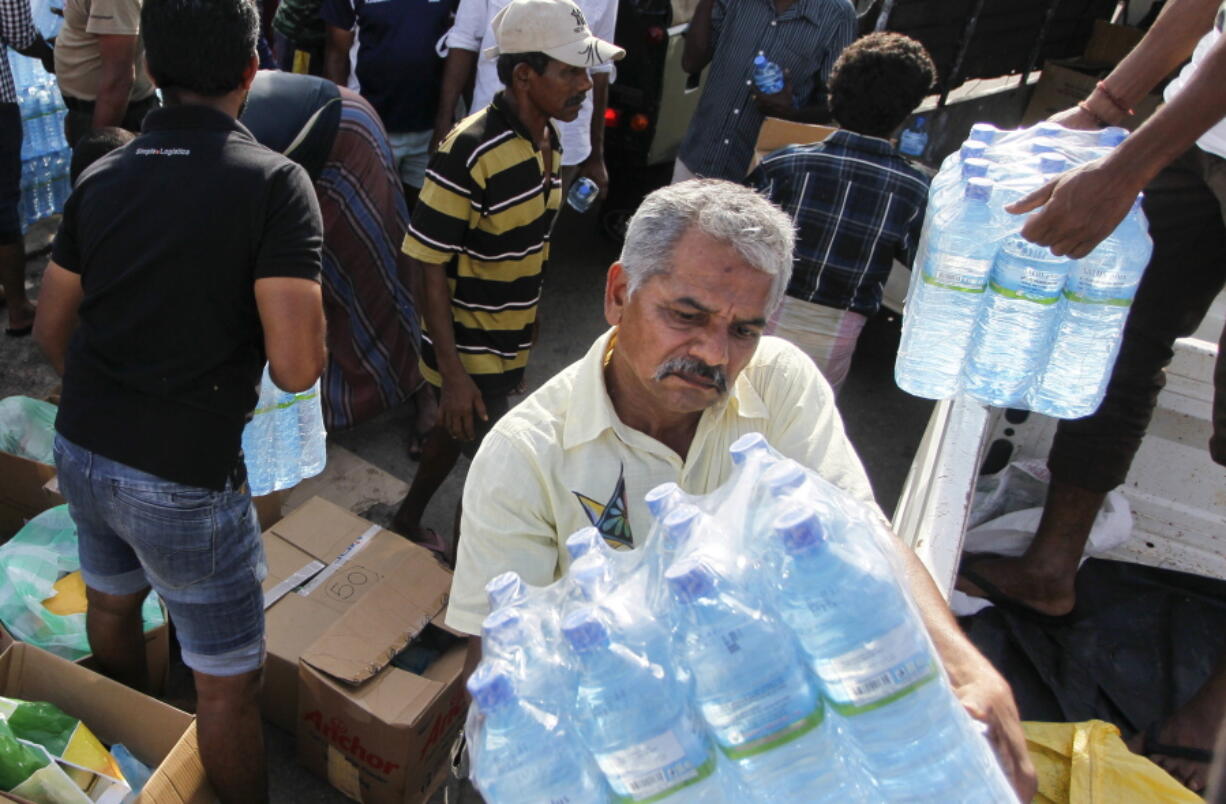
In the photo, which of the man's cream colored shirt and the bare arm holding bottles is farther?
the bare arm holding bottles

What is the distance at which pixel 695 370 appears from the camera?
6.03 ft

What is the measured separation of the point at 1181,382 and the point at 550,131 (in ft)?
7.36

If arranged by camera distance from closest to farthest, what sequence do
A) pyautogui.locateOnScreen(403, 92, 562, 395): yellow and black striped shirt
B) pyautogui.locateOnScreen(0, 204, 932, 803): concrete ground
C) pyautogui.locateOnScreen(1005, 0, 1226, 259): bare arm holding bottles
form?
pyautogui.locateOnScreen(1005, 0, 1226, 259): bare arm holding bottles, pyautogui.locateOnScreen(403, 92, 562, 395): yellow and black striped shirt, pyautogui.locateOnScreen(0, 204, 932, 803): concrete ground

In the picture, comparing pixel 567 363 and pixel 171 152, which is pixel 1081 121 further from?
pixel 567 363

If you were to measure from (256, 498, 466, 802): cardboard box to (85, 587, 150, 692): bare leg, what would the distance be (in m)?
0.37

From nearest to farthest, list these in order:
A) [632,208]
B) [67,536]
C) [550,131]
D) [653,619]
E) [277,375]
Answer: [653,619]
[277,375]
[67,536]
[550,131]
[632,208]

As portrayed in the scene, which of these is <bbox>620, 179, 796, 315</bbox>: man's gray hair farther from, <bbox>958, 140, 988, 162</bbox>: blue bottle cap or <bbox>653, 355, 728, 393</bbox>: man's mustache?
<bbox>958, 140, 988, 162</bbox>: blue bottle cap

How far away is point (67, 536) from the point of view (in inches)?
124

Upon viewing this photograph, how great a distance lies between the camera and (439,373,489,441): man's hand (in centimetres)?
336

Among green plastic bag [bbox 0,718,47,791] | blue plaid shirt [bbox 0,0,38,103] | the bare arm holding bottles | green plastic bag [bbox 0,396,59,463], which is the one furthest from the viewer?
blue plaid shirt [bbox 0,0,38,103]

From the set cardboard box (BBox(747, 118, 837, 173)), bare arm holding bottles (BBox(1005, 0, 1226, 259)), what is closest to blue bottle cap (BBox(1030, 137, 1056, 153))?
bare arm holding bottles (BBox(1005, 0, 1226, 259))

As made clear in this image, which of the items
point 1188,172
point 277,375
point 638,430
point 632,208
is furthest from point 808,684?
point 632,208

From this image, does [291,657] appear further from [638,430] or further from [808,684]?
[808,684]

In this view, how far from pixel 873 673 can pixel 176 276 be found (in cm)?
167
